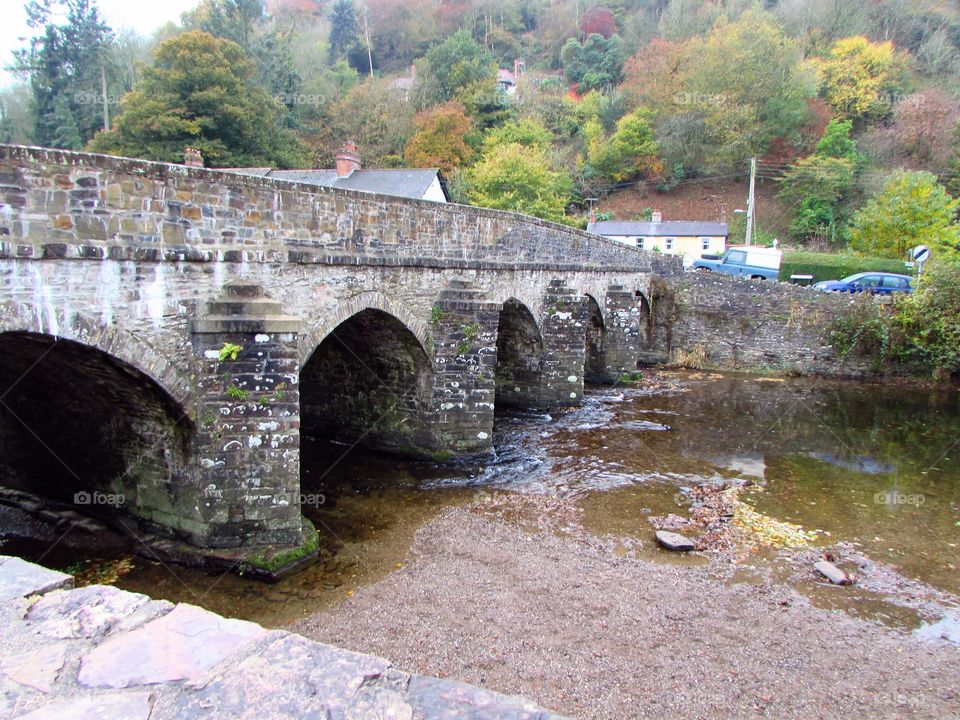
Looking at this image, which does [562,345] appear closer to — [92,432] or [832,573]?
[832,573]

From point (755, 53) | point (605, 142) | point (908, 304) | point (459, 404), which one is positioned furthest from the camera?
point (605, 142)

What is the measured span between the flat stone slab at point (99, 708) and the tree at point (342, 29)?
71995mm

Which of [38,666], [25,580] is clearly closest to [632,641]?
[25,580]

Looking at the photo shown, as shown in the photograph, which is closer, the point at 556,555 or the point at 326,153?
the point at 556,555

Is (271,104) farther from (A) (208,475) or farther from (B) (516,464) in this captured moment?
(A) (208,475)

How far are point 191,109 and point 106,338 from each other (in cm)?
2616

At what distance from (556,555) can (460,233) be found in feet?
19.8

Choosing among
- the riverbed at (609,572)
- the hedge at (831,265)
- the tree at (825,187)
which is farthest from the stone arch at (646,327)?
the tree at (825,187)

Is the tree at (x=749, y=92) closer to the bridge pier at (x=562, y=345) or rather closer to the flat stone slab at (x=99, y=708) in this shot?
the bridge pier at (x=562, y=345)

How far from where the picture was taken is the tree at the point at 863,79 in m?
40.5

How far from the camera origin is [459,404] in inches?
461

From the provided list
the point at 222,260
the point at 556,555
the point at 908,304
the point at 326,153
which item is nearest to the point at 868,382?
the point at 908,304

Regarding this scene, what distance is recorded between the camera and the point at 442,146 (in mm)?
38031

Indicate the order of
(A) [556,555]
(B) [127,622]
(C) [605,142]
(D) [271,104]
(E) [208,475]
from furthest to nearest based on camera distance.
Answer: (C) [605,142]
(D) [271,104]
(A) [556,555]
(E) [208,475]
(B) [127,622]
